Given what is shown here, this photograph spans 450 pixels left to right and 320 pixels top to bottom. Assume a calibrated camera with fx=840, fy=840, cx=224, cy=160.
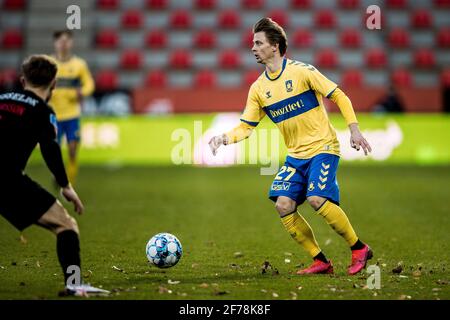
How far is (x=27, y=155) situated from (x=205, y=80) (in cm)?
1766

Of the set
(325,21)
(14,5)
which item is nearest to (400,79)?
(325,21)

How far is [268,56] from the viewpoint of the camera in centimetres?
768

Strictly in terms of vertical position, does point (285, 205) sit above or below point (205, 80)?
below

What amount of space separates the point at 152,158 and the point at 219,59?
6.49m

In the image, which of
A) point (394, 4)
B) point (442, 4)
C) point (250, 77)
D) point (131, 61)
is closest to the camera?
point (250, 77)

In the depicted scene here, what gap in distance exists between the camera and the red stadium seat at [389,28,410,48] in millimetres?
25234

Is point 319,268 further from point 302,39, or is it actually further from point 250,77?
point 302,39

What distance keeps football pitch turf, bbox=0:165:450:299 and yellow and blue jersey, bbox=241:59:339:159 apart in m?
1.18

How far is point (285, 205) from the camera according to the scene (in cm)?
756

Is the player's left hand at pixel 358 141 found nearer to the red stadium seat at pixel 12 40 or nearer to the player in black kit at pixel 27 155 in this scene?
the player in black kit at pixel 27 155

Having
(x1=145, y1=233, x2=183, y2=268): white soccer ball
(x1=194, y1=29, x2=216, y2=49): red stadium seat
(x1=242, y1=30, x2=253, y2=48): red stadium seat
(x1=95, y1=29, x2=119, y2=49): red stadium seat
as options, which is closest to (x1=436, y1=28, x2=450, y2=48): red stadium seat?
(x1=242, y1=30, x2=253, y2=48): red stadium seat

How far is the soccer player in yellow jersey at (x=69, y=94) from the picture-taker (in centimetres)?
1368

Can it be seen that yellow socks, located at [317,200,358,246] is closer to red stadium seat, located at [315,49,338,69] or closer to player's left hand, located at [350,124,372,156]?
player's left hand, located at [350,124,372,156]

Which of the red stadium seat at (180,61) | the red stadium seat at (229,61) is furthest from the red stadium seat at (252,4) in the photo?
the red stadium seat at (180,61)
